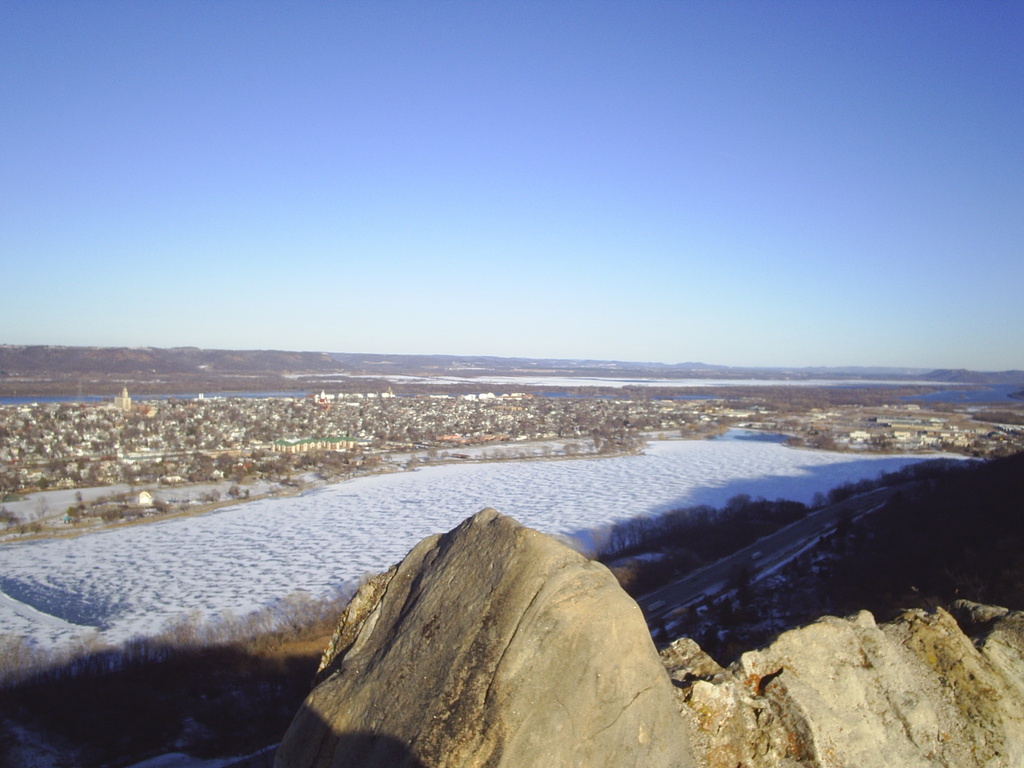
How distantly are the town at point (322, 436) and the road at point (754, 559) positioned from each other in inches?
861

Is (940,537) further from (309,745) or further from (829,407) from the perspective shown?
(829,407)

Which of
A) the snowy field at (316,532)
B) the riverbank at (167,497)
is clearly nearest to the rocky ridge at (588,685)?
the snowy field at (316,532)

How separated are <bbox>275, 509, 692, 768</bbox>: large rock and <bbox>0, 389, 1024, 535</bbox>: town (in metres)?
30.2

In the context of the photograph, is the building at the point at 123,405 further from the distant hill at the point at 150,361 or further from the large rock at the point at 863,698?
the large rock at the point at 863,698

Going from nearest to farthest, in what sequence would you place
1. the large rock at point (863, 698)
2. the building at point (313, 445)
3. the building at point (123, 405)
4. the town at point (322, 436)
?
the large rock at point (863, 698) < the town at point (322, 436) < the building at point (313, 445) < the building at point (123, 405)

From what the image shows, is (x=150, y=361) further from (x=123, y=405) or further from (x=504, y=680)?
(x=504, y=680)

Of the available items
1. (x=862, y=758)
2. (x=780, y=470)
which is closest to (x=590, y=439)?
(x=780, y=470)

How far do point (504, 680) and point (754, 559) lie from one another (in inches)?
911

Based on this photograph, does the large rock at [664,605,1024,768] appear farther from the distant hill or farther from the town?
the distant hill

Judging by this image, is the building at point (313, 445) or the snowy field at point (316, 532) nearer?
the snowy field at point (316, 532)

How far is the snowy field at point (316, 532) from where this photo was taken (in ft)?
66.1

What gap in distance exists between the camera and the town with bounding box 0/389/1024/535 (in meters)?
37.7

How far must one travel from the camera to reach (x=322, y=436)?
5766 cm

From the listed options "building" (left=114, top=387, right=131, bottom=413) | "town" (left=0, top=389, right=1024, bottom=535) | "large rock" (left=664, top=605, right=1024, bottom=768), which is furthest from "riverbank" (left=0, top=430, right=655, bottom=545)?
"large rock" (left=664, top=605, right=1024, bottom=768)
